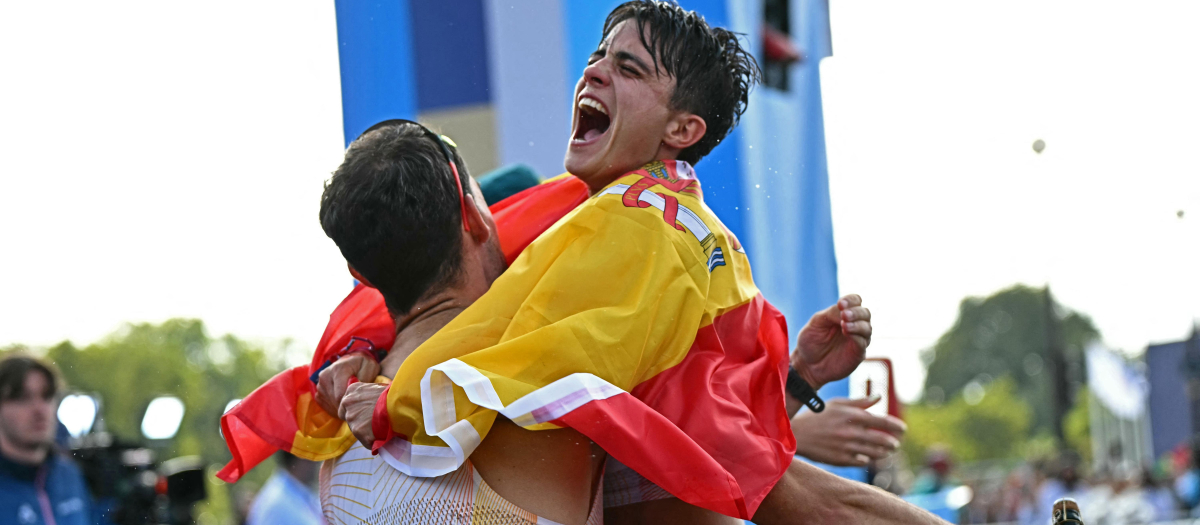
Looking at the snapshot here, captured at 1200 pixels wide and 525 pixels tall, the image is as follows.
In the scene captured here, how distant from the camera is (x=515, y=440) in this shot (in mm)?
1533

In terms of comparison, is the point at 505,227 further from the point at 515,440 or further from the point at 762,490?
the point at 762,490

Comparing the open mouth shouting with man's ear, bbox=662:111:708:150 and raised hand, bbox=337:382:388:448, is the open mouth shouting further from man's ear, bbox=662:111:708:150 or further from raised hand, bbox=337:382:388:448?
raised hand, bbox=337:382:388:448

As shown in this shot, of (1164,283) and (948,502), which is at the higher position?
(1164,283)

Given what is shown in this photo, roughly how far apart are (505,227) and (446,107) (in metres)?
1.83

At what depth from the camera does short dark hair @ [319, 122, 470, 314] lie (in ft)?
5.56

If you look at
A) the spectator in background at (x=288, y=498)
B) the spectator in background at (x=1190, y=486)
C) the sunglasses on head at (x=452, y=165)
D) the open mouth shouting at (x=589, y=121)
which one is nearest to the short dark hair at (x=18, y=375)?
the spectator in background at (x=288, y=498)

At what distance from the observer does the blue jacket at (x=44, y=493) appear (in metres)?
3.03

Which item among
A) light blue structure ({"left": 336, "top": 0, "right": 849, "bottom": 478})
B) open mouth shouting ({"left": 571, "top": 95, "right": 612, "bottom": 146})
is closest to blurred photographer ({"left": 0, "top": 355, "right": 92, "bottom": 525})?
light blue structure ({"left": 336, "top": 0, "right": 849, "bottom": 478})

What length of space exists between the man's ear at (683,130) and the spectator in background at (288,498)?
7.41 ft

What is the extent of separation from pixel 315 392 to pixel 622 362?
0.68 meters

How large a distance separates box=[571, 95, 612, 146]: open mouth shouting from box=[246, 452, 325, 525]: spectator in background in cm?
213

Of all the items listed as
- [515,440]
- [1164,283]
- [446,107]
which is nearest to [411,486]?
[515,440]

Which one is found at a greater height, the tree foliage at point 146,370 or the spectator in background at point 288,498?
the spectator in background at point 288,498

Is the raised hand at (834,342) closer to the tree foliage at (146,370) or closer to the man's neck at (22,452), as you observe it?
the man's neck at (22,452)
